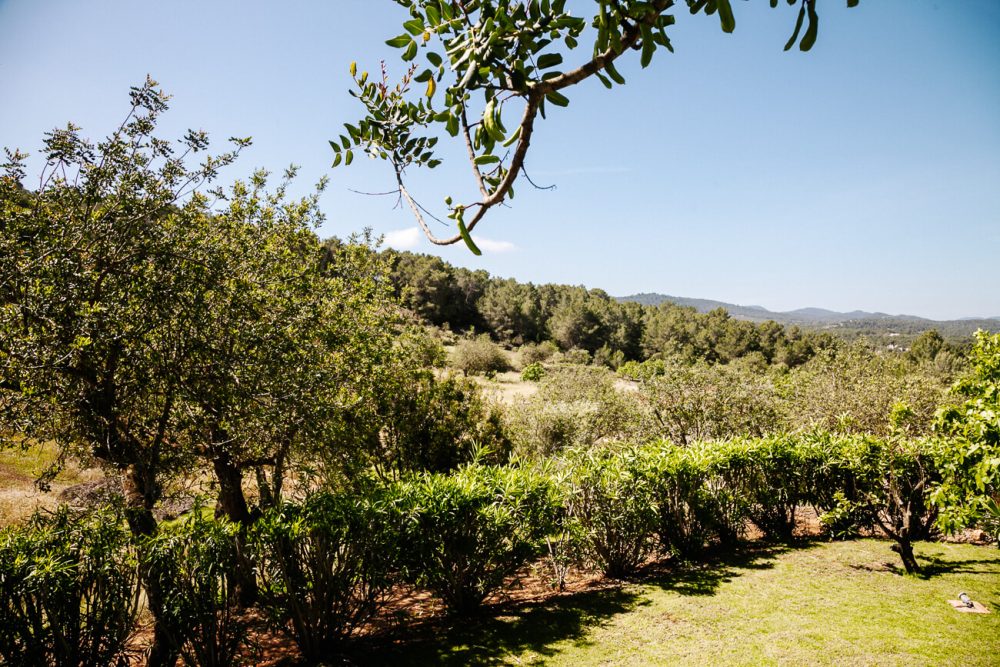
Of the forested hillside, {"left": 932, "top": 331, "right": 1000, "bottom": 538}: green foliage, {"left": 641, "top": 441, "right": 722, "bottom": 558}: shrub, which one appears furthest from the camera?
the forested hillside

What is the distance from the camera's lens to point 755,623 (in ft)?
16.8

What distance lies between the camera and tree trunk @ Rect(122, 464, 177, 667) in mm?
4211

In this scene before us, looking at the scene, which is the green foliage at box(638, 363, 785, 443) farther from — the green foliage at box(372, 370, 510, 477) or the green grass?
the green grass

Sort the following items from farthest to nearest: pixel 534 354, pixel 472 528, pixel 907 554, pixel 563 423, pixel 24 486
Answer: pixel 534 354 < pixel 563 423 < pixel 24 486 < pixel 907 554 < pixel 472 528

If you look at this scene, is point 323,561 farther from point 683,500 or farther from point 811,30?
point 811,30

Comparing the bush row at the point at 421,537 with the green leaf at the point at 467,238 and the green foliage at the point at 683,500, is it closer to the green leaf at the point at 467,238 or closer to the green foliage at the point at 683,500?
the green foliage at the point at 683,500

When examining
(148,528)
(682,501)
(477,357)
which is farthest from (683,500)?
(477,357)

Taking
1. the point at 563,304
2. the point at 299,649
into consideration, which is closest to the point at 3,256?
the point at 299,649

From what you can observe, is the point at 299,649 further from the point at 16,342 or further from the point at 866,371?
the point at 866,371

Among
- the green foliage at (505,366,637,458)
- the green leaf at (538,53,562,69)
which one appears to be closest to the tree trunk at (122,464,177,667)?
the green leaf at (538,53,562,69)

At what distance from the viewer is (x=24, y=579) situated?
3791 millimetres

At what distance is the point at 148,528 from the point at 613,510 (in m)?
5.79

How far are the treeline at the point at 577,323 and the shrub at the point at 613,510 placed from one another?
44.1 m

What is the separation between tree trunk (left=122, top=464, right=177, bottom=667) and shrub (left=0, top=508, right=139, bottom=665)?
19 centimetres
